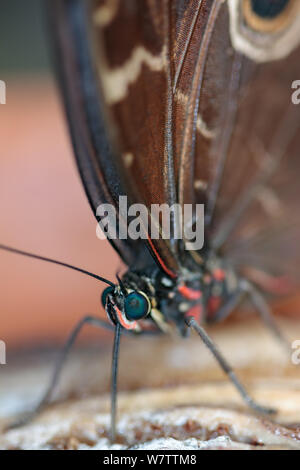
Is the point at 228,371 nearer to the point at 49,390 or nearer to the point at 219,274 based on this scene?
the point at 219,274

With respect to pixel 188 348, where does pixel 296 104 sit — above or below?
above

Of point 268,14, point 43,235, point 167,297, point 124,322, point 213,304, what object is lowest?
point 124,322

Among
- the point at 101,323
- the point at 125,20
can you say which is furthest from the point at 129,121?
the point at 101,323

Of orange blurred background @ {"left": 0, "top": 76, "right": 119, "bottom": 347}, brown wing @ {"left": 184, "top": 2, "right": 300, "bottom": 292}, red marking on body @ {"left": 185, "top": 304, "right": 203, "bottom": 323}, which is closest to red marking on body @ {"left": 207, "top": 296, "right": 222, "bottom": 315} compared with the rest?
red marking on body @ {"left": 185, "top": 304, "right": 203, "bottom": 323}

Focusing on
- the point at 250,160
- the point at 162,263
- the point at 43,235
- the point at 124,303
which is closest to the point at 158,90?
the point at 162,263

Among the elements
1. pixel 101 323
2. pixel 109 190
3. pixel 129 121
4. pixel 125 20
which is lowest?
pixel 101 323

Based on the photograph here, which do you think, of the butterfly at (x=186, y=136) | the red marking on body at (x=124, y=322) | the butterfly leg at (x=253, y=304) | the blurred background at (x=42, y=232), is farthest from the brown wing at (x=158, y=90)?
the blurred background at (x=42, y=232)

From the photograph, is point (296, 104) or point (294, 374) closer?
point (294, 374)

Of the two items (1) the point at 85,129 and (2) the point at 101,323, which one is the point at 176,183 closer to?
(1) the point at 85,129
